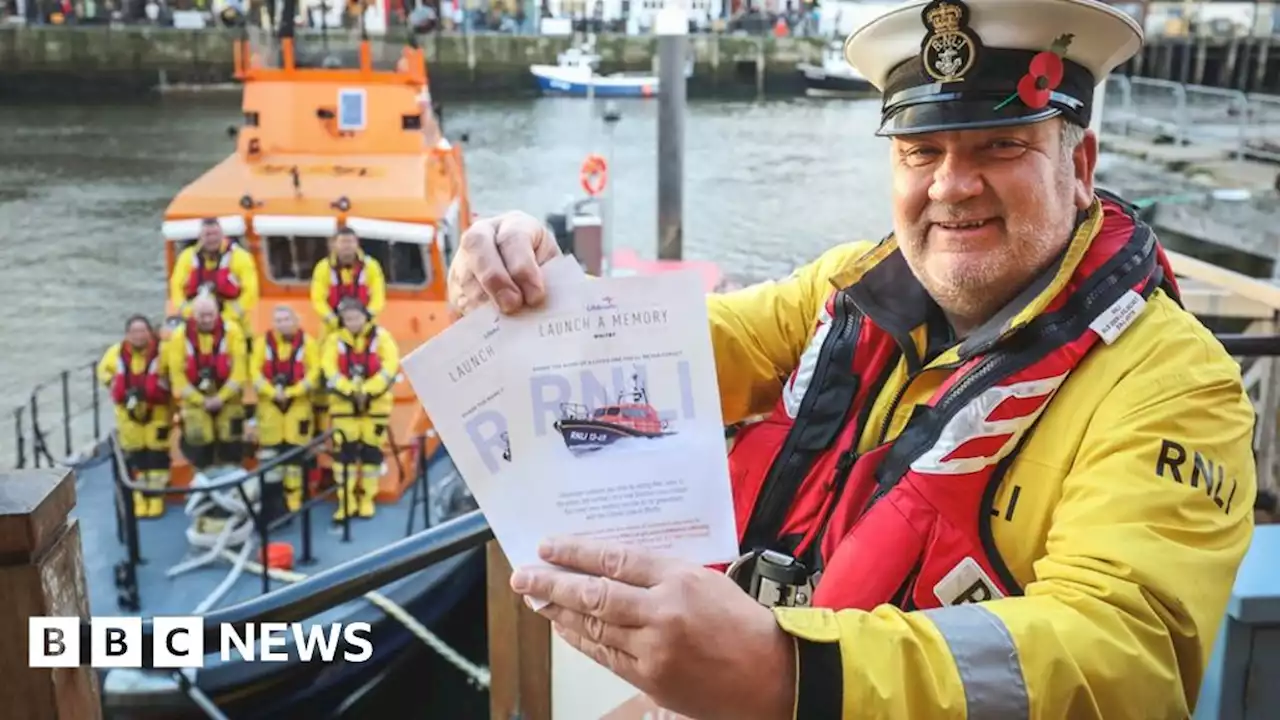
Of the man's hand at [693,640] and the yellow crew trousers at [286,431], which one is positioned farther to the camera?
the yellow crew trousers at [286,431]

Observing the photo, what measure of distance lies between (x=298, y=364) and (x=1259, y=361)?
5.13m

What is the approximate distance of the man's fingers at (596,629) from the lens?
958 millimetres

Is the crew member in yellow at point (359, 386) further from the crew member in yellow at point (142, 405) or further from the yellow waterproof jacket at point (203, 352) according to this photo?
the crew member in yellow at point (142, 405)

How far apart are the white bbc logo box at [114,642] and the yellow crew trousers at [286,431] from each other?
4893 mm

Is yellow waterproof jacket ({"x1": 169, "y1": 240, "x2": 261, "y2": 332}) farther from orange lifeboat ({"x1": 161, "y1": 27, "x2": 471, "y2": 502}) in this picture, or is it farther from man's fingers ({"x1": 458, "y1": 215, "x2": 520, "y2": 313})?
man's fingers ({"x1": 458, "y1": 215, "x2": 520, "y2": 313})

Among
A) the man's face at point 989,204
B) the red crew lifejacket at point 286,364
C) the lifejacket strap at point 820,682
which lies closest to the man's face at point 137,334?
the red crew lifejacket at point 286,364

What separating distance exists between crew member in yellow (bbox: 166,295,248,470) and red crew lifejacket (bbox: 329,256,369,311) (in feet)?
1.99

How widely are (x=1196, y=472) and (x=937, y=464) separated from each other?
0.27 metres

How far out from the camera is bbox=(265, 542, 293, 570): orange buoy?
18.6 ft

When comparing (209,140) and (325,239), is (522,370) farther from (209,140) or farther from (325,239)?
(209,140)

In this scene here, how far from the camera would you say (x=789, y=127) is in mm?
30766

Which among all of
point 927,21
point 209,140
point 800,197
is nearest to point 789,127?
point 800,197

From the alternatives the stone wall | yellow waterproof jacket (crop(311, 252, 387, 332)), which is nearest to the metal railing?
yellow waterproof jacket (crop(311, 252, 387, 332))

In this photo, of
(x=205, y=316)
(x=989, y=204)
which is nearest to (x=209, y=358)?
(x=205, y=316)
